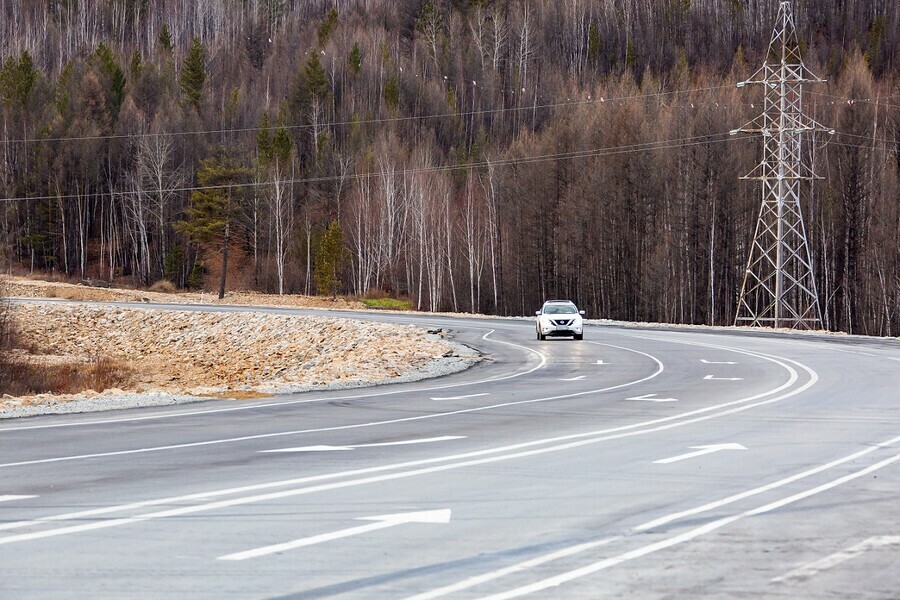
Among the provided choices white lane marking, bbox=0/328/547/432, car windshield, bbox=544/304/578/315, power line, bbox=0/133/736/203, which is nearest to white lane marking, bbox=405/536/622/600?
white lane marking, bbox=0/328/547/432

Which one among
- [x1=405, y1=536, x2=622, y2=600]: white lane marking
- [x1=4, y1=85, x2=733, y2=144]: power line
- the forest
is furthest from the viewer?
[x1=4, y1=85, x2=733, y2=144]: power line

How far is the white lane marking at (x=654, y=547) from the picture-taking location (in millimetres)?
7180

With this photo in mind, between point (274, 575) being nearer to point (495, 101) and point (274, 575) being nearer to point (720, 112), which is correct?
point (720, 112)

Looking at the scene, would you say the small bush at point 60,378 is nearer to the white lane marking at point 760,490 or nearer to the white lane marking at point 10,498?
the white lane marking at point 10,498

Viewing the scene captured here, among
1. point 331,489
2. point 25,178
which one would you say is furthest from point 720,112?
point 331,489

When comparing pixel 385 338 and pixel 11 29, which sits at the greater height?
pixel 11 29

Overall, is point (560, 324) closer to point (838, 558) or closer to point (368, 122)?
point (838, 558)

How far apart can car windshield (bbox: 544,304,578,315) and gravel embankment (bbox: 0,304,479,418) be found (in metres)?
4.97

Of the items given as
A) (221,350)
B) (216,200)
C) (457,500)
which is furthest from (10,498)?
(216,200)

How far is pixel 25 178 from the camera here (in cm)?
11919

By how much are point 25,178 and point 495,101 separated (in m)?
A: 55.9

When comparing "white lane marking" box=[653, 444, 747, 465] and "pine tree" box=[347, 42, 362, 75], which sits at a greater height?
"pine tree" box=[347, 42, 362, 75]

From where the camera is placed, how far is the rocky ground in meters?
28.3

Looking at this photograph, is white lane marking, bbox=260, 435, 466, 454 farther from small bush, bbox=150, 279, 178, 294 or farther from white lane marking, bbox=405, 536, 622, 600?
small bush, bbox=150, 279, 178, 294
